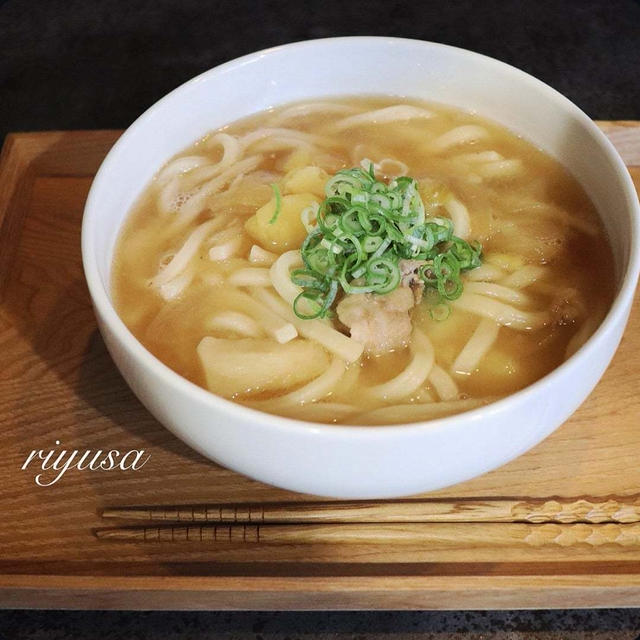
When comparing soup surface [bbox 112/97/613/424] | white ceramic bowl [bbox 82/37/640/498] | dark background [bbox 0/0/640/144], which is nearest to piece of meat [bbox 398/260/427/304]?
soup surface [bbox 112/97/613/424]

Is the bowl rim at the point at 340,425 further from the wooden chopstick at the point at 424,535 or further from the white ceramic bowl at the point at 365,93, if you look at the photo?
the wooden chopstick at the point at 424,535

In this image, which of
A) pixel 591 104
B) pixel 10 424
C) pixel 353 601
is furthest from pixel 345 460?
pixel 591 104

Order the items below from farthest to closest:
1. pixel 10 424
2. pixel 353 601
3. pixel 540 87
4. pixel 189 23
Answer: pixel 189 23
pixel 540 87
pixel 10 424
pixel 353 601

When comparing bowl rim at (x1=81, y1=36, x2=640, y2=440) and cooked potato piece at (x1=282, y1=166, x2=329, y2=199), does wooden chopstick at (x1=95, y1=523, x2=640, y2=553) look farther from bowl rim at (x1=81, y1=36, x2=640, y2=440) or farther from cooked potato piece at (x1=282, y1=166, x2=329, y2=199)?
cooked potato piece at (x1=282, y1=166, x2=329, y2=199)

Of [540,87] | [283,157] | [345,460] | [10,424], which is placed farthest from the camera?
[283,157]

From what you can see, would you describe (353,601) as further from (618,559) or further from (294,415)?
(618,559)

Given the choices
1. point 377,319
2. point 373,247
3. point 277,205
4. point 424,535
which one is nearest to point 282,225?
point 277,205

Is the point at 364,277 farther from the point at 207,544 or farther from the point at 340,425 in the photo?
the point at 207,544
